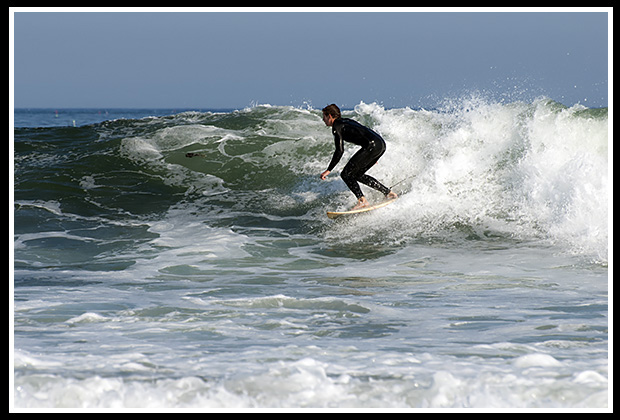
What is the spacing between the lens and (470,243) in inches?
330

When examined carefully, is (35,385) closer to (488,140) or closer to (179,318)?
(179,318)

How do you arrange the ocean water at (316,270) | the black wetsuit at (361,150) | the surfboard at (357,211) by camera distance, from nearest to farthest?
the ocean water at (316,270) → the black wetsuit at (361,150) → the surfboard at (357,211)

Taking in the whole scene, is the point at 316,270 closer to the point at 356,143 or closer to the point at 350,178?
the point at 350,178

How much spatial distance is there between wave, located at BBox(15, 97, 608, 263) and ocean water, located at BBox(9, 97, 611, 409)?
0.15 ft

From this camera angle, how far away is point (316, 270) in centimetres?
708

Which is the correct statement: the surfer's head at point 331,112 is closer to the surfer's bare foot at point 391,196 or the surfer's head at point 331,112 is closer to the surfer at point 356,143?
the surfer at point 356,143

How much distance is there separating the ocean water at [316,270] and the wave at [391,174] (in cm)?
5

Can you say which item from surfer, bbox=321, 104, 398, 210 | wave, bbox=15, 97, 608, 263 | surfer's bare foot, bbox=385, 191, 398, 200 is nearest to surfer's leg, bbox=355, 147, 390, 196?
surfer, bbox=321, 104, 398, 210

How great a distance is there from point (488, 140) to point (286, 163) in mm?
4282

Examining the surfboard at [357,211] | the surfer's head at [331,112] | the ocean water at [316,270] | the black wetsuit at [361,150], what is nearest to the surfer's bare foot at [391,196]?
the surfboard at [357,211]

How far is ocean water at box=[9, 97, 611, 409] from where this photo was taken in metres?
3.57

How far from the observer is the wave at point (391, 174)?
8836 mm

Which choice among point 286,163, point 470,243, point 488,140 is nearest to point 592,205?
point 470,243

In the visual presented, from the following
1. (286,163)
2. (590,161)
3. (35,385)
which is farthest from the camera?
(286,163)
